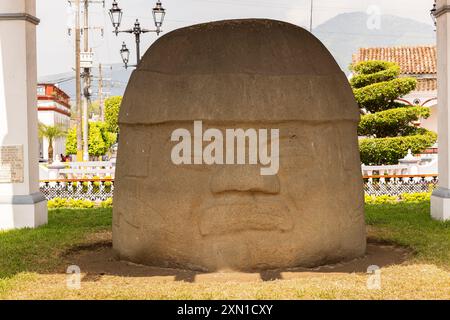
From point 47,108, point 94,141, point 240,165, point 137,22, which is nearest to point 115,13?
point 137,22

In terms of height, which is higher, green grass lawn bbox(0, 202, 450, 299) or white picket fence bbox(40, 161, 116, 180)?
white picket fence bbox(40, 161, 116, 180)

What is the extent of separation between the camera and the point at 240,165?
6.68 meters

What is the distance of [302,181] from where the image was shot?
678 centimetres

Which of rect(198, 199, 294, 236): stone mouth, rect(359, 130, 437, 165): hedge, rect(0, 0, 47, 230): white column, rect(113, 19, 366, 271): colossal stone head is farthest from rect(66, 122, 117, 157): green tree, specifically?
rect(198, 199, 294, 236): stone mouth

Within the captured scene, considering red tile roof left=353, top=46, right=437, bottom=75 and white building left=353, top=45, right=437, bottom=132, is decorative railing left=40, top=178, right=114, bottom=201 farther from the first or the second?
red tile roof left=353, top=46, right=437, bottom=75

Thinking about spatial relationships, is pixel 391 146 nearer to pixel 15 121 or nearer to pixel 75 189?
pixel 75 189

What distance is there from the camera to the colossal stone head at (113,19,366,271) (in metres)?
6.70

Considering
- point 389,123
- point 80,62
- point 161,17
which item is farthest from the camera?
point 80,62

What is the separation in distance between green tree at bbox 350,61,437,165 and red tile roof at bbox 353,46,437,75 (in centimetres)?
1238

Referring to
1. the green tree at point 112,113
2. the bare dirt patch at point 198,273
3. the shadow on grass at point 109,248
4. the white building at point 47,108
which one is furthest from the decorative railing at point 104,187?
the white building at point 47,108

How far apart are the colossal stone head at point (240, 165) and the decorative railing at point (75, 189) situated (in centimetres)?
808

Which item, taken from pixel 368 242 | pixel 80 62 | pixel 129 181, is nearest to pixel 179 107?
pixel 129 181

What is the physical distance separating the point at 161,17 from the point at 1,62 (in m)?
4.70
